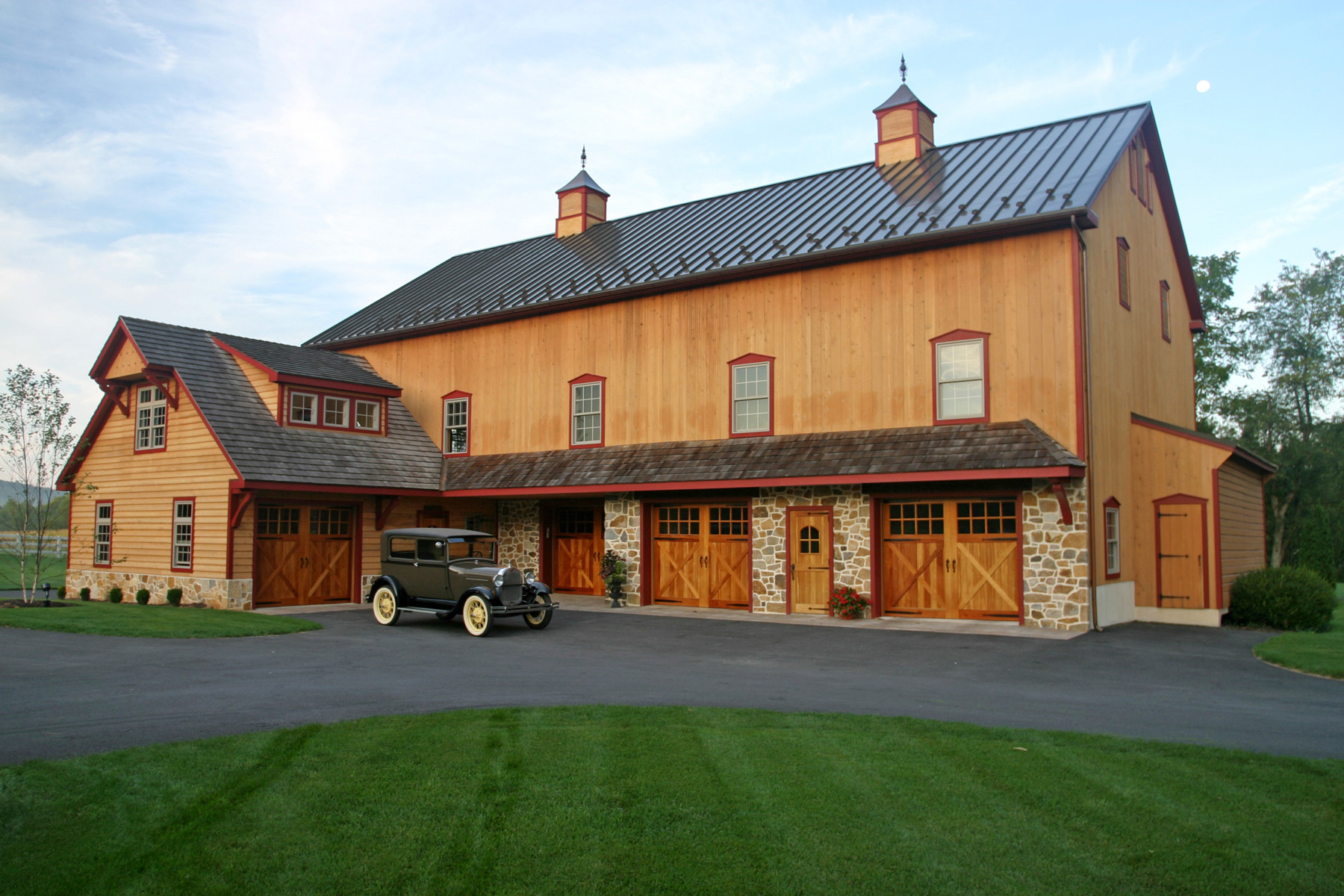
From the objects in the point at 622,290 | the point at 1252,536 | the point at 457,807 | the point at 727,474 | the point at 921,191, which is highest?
the point at 921,191

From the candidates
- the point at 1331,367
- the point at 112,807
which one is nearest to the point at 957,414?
the point at 112,807

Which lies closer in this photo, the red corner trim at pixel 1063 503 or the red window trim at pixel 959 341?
the red corner trim at pixel 1063 503

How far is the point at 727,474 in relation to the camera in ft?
60.8

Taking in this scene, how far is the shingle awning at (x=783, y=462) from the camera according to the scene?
15688 mm

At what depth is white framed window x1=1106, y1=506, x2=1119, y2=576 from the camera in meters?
16.7

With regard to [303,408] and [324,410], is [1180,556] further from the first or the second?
[303,408]

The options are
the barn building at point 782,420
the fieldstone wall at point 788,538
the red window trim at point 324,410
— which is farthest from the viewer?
the red window trim at point 324,410

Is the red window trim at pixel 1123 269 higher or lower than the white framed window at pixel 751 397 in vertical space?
higher

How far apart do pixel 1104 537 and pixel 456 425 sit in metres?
15.9

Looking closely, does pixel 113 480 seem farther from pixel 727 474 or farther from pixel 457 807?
pixel 457 807

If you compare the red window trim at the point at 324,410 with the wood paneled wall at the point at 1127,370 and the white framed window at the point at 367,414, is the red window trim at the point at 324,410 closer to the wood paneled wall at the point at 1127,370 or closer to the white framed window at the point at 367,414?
the white framed window at the point at 367,414

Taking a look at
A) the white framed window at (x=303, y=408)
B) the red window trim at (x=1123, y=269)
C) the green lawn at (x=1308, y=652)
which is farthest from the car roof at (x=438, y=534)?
the red window trim at (x=1123, y=269)

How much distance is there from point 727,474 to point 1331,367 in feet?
111

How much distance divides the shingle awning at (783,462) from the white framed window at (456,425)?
2.74ft
